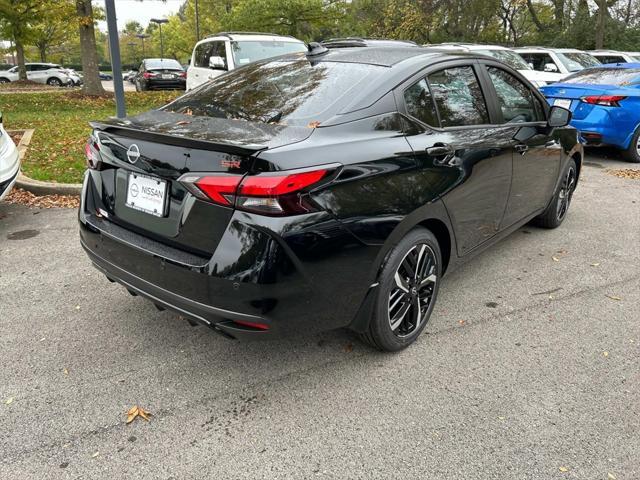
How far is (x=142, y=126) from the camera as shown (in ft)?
9.00

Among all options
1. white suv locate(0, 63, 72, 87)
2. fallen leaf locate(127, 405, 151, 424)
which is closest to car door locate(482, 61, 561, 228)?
fallen leaf locate(127, 405, 151, 424)

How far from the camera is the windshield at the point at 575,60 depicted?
12583 millimetres

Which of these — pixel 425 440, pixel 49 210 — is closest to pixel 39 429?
pixel 425 440

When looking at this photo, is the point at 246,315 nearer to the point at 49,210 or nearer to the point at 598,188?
the point at 49,210

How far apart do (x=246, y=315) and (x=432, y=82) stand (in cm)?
182

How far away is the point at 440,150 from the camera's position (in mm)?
3039

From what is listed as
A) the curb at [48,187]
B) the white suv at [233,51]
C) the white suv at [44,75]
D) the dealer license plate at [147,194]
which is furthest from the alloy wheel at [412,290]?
the white suv at [44,75]

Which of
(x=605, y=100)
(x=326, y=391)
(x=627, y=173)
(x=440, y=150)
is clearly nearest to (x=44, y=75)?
(x=605, y=100)

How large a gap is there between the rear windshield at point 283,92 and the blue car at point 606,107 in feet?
21.0

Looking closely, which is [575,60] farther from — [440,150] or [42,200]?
[42,200]

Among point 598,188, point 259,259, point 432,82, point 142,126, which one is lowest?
point 598,188

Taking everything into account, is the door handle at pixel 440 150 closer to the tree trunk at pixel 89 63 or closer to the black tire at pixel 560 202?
the black tire at pixel 560 202

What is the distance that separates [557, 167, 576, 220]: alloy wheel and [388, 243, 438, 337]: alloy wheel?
2632mm

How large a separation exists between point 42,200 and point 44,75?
33.4m
